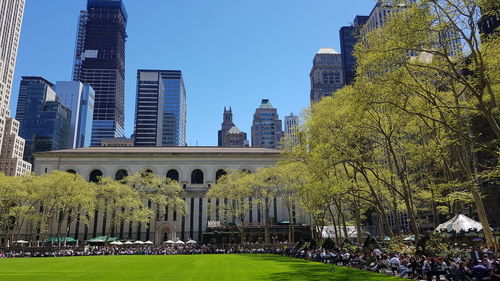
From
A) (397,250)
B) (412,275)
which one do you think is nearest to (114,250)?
(397,250)

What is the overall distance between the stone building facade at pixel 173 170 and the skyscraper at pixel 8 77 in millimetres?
87256

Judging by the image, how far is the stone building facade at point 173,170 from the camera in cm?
7431

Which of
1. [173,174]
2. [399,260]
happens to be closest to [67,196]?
[173,174]

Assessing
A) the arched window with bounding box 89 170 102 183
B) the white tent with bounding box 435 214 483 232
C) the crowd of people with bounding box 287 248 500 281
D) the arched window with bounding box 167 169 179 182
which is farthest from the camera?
the arched window with bounding box 167 169 179 182

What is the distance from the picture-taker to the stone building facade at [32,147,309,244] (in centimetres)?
7431

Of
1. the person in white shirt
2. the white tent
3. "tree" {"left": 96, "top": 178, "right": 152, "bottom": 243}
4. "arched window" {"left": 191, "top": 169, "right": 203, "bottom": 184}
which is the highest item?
"arched window" {"left": 191, "top": 169, "right": 203, "bottom": 184}

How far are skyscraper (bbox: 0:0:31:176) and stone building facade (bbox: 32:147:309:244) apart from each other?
286 ft

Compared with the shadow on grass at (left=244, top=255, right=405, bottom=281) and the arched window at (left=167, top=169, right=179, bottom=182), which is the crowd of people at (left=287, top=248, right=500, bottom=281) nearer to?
the shadow on grass at (left=244, top=255, right=405, bottom=281)

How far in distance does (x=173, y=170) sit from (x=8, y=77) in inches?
4477

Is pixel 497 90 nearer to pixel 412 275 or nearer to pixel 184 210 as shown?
pixel 412 275

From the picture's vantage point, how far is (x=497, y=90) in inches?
928

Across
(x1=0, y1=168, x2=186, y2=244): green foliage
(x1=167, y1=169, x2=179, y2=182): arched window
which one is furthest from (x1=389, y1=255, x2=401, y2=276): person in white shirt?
(x1=167, y1=169, x2=179, y2=182): arched window

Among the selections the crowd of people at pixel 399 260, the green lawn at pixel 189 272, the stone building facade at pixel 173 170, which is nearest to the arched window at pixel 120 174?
the stone building facade at pixel 173 170

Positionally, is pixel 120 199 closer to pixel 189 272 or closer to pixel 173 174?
pixel 173 174
